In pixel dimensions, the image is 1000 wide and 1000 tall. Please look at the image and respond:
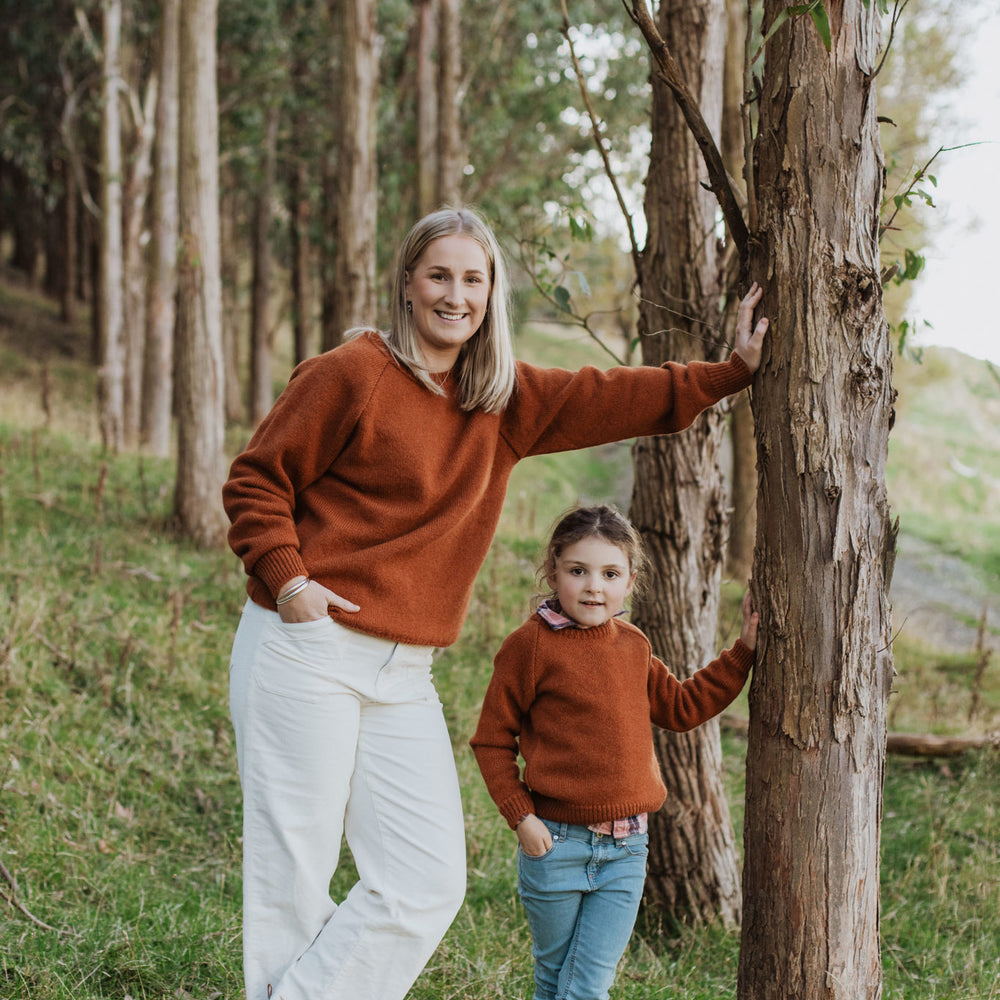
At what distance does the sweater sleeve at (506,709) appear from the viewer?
8.46ft

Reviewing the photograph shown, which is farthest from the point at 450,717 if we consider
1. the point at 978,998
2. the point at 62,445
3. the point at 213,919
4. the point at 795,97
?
the point at 62,445

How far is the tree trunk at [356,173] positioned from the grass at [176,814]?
3.00m

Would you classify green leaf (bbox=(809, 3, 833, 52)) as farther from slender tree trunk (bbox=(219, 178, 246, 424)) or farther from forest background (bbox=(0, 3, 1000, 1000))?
slender tree trunk (bbox=(219, 178, 246, 424))

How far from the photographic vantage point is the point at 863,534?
2.29m

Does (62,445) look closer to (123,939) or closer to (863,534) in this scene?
(123,939)

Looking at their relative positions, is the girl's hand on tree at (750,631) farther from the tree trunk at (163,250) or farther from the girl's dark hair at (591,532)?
the tree trunk at (163,250)

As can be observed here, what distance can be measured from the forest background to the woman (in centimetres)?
73

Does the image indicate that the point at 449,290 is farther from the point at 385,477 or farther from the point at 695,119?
the point at 695,119

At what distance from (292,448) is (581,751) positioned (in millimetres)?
1009

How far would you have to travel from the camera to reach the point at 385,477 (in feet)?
8.48

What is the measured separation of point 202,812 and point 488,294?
285 cm

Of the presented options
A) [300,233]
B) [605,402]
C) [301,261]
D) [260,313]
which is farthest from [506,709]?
[300,233]

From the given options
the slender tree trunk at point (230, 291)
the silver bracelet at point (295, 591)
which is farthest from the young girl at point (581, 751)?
the slender tree trunk at point (230, 291)

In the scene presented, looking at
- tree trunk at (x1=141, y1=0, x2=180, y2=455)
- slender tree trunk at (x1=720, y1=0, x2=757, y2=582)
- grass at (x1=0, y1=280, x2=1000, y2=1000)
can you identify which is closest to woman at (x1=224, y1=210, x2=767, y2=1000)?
grass at (x1=0, y1=280, x2=1000, y2=1000)
